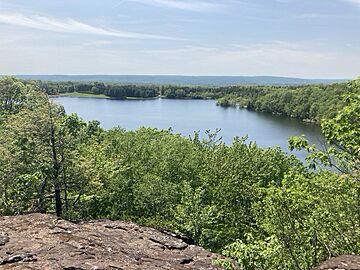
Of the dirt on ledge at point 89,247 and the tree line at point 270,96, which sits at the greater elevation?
the dirt on ledge at point 89,247

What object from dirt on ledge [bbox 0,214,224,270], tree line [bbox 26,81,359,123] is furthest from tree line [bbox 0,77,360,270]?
tree line [bbox 26,81,359,123]

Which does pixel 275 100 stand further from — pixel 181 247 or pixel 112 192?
Answer: pixel 181 247

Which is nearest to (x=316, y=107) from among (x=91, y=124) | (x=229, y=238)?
(x=91, y=124)

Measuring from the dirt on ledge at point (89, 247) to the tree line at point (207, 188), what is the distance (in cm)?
152

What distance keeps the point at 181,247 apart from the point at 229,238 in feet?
21.4

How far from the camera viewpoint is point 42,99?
18.2 m

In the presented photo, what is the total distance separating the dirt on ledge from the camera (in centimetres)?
936

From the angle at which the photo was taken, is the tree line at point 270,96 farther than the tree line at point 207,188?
Yes

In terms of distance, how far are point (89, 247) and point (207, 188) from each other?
1191 centimetres

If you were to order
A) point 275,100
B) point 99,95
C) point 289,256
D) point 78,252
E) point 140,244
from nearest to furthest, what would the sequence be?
point 289,256 → point 78,252 → point 140,244 → point 275,100 → point 99,95

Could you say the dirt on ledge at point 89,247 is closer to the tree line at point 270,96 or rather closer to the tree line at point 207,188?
the tree line at point 207,188

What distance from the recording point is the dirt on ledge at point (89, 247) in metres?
9.36

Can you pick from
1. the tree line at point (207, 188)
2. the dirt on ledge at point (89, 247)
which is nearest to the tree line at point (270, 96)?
the tree line at point (207, 188)

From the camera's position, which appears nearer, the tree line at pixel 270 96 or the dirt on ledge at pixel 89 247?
the dirt on ledge at pixel 89 247
